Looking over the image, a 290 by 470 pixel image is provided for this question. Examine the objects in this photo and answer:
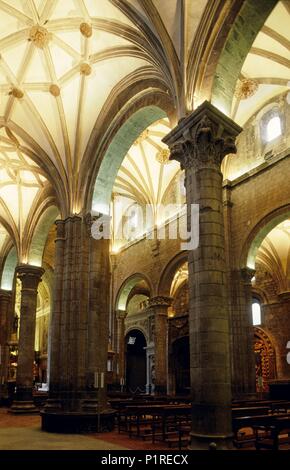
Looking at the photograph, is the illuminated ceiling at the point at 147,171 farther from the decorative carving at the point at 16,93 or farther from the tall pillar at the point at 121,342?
the decorative carving at the point at 16,93

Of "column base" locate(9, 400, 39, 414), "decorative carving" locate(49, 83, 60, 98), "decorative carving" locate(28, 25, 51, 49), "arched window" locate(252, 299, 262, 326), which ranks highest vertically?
"decorative carving" locate(28, 25, 51, 49)

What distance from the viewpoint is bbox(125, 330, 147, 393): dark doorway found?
33.1 m

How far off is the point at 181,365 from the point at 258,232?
46.9 feet

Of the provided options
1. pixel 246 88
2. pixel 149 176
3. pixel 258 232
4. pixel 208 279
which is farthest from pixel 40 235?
pixel 208 279

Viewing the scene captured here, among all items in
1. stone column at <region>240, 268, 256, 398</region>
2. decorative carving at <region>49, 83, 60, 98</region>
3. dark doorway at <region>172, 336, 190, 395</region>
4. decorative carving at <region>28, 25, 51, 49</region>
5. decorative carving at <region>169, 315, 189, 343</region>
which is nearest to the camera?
decorative carving at <region>28, 25, 51, 49</region>

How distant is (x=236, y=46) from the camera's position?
31.5ft

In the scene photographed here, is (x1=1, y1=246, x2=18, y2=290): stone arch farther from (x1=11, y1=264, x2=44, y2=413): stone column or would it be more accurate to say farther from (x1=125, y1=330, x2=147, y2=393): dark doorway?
(x1=125, y1=330, x2=147, y2=393): dark doorway

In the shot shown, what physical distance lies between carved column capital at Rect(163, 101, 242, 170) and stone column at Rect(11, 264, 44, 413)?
14089 mm

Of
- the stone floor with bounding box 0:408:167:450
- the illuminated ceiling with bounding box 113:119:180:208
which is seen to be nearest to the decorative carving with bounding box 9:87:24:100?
the illuminated ceiling with bounding box 113:119:180:208

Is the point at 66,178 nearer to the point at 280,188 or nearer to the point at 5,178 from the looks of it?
the point at 5,178

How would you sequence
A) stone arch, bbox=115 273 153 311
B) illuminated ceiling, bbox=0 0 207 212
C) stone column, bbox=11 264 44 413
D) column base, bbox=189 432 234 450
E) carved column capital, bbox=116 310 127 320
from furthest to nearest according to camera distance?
1. carved column capital, bbox=116 310 127 320
2. stone arch, bbox=115 273 153 311
3. stone column, bbox=11 264 44 413
4. illuminated ceiling, bbox=0 0 207 212
5. column base, bbox=189 432 234 450

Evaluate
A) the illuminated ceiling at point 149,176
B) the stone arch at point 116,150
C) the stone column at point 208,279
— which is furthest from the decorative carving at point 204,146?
the illuminated ceiling at point 149,176

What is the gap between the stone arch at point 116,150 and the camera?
14.3 m

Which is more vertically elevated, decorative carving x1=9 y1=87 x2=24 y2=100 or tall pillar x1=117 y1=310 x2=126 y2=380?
decorative carving x1=9 y1=87 x2=24 y2=100
